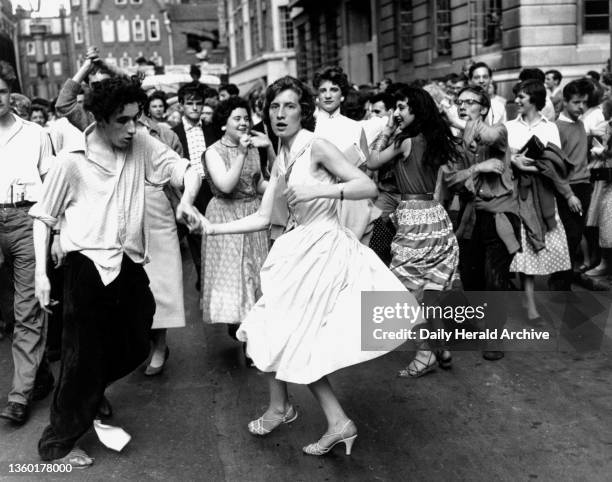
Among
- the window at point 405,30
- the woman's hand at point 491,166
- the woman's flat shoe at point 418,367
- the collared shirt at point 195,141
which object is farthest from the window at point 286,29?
the woman's flat shoe at point 418,367

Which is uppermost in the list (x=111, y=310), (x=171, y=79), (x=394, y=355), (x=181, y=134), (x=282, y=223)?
(x=171, y=79)

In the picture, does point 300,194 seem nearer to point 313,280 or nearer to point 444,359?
point 313,280

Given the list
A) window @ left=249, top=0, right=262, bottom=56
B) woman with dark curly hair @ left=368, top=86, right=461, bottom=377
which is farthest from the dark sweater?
window @ left=249, top=0, right=262, bottom=56

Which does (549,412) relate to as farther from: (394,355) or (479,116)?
(479,116)

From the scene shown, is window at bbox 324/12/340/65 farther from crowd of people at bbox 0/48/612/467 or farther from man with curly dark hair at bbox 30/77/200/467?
man with curly dark hair at bbox 30/77/200/467

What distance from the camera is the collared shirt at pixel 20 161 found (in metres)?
5.41

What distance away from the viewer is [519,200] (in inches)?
262

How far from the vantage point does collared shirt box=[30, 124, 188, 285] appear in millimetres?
4297

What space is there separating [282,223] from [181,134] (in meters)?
3.82

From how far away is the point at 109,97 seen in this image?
4.24 metres

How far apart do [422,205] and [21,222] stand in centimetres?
281

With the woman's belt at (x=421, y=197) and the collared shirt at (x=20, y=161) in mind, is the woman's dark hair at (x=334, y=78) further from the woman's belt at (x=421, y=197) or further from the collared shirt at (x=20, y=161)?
the collared shirt at (x=20, y=161)

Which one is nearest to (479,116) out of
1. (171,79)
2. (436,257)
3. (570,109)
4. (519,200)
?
(519,200)

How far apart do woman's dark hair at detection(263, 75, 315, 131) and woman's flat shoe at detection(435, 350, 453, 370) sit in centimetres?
213
